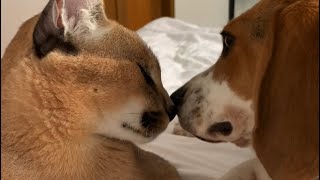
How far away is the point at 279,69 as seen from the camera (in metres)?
0.98

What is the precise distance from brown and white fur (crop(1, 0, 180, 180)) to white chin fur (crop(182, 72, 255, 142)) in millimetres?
117

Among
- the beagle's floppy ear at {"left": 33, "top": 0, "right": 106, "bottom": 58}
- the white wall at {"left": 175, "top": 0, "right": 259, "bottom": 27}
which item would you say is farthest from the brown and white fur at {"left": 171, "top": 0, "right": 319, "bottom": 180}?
the white wall at {"left": 175, "top": 0, "right": 259, "bottom": 27}

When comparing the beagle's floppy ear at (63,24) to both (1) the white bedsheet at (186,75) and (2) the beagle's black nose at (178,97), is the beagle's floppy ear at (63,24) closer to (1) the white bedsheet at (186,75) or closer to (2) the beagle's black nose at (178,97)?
(2) the beagle's black nose at (178,97)

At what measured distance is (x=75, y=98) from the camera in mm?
1048

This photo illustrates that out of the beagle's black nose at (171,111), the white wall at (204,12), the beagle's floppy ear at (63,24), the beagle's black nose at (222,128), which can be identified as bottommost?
the white wall at (204,12)

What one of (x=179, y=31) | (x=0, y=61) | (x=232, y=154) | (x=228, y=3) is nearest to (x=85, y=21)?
(x=0, y=61)

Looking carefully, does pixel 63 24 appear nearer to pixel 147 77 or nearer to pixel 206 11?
pixel 147 77

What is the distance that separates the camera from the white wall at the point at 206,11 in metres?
3.30

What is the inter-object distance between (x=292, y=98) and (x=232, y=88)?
0.83 ft

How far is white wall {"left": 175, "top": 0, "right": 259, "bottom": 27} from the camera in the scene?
330cm

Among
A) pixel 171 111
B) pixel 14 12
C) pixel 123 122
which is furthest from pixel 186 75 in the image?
pixel 123 122

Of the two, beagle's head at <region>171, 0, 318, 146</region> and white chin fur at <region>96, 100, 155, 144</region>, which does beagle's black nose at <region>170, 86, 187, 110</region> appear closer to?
beagle's head at <region>171, 0, 318, 146</region>

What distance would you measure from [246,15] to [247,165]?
38cm

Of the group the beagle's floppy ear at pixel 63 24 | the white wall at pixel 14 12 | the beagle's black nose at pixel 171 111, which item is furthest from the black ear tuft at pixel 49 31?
the white wall at pixel 14 12
